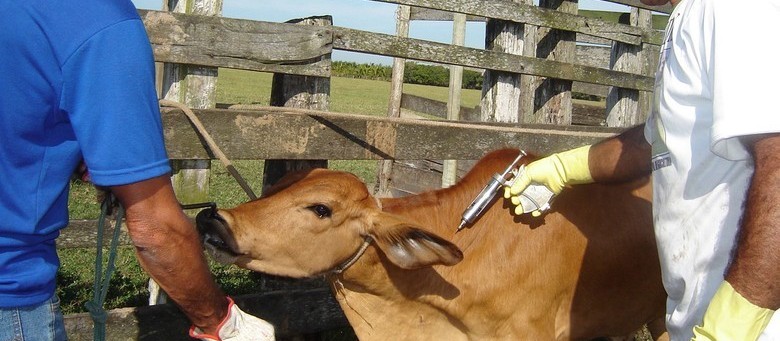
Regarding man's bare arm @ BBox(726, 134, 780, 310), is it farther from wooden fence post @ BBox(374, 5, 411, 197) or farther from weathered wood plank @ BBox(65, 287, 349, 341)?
wooden fence post @ BBox(374, 5, 411, 197)

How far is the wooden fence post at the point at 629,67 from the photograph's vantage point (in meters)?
7.06

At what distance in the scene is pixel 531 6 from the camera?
5691 mm

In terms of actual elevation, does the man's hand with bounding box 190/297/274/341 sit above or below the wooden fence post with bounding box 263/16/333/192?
below

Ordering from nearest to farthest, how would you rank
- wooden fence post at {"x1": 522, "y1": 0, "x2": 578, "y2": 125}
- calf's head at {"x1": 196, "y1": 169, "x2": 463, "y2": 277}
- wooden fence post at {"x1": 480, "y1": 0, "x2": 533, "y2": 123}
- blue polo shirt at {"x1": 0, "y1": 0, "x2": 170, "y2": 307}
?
blue polo shirt at {"x1": 0, "y1": 0, "x2": 170, "y2": 307}
calf's head at {"x1": 196, "y1": 169, "x2": 463, "y2": 277}
wooden fence post at {"x1": 480, "y1": 0, "x2": 533, "y2": 123}
wooden fence post at {"x1": 522, "y1": 0, "x2": 578, "y2": 125}

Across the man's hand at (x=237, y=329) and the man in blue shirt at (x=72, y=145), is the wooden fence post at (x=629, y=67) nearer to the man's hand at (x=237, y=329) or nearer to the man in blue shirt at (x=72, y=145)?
the man's hand at (x=237, y=329)

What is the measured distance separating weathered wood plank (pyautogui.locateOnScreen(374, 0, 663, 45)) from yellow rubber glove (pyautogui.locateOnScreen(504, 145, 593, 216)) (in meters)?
1.60

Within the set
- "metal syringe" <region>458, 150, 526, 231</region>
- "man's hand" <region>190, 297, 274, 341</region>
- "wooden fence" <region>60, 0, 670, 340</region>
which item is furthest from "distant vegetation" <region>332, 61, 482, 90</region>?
"man's hand" <region>190, 297, 274, 341</region>

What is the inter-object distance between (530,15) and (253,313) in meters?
2.91

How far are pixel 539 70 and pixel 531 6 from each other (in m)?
0.44

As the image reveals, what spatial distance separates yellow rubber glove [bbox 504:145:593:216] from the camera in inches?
140

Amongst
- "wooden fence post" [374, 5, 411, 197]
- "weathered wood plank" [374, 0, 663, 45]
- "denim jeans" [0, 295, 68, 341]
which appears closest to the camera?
"denim jeans" [0, 295, 68, 341]

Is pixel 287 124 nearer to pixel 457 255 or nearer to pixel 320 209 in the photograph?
pixel 320 209

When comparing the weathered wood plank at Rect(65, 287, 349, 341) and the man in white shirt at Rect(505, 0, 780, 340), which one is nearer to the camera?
the man in white shirt at Rect(505, 0, 780, 340)

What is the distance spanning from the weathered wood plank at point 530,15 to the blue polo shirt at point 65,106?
3.06 m
